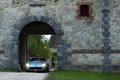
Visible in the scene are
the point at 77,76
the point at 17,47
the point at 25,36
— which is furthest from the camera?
the point at 25,36

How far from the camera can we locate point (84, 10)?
1741 cm

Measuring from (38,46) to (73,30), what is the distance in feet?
55.4

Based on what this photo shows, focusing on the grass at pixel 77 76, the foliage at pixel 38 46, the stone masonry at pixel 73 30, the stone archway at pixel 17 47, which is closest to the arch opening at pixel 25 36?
the stone archway at pixel 17 47

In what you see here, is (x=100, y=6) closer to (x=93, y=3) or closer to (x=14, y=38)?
(x=93, y=3)

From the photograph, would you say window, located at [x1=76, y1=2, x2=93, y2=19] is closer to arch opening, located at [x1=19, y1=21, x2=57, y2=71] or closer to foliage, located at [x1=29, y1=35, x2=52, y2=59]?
arch opening, located at [x1=19, y1=21, x2=57, y2=71]

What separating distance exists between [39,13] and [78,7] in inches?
116

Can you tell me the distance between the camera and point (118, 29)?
1695 cm

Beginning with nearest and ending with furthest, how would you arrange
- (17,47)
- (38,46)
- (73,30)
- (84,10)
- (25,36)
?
(73,30), (17,47), (84,10), (25,36), (38,46)

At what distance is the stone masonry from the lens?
662 inches

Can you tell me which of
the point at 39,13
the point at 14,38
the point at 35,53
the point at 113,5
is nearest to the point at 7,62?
the point at 14,38

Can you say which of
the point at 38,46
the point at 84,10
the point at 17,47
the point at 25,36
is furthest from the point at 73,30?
the point at 38,46

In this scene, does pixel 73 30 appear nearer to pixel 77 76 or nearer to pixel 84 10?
pixel 84 10

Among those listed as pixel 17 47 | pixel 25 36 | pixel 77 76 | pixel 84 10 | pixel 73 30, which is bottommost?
pixel 77 76

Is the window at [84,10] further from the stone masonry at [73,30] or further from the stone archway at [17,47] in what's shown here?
the stone archway at [17,47]
